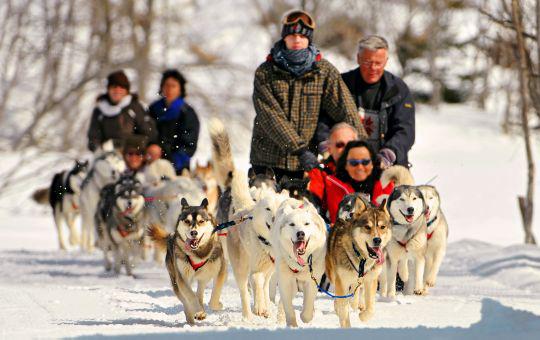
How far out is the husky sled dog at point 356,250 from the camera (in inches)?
240

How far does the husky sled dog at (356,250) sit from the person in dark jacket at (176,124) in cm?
521

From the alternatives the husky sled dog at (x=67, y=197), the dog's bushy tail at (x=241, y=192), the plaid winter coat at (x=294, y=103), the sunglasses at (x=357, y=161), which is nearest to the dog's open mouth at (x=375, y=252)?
the dog's bushy tail at (x=241, y=192)

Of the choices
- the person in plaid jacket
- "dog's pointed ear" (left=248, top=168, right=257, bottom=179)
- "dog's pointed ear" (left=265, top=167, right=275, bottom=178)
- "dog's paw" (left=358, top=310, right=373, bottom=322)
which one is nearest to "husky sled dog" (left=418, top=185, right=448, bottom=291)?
the person in plaid jacket

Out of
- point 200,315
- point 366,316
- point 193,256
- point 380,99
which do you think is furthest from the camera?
point 380,99

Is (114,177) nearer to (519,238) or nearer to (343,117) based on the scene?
(343,117)

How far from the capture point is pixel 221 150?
8.79 metres

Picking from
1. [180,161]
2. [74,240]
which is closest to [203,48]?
[74,240]

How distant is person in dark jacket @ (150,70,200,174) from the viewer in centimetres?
1139

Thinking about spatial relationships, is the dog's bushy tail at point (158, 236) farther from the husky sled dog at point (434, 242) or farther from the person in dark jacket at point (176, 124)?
the person in dark jacket at point (176, 124)

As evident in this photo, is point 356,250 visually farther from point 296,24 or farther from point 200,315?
point 296,24

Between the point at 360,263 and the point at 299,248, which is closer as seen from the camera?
the point at 299,248

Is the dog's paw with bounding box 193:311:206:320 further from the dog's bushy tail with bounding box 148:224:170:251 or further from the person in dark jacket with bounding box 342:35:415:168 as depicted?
the person in dark jacket with bounding box 342:35:415:168

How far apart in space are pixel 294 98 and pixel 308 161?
580 mm

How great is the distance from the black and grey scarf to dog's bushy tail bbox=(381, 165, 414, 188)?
3.05 ft
